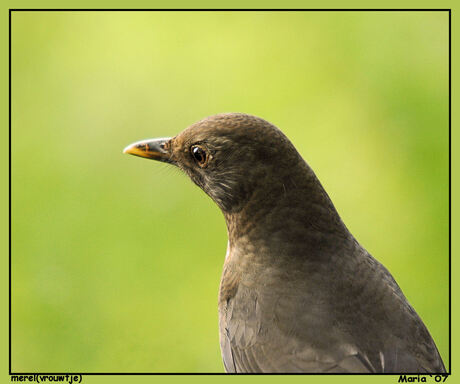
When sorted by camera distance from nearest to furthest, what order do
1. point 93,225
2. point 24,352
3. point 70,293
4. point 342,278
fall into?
point 342,278 → point 24,352 → point 70,293 → point 93,225

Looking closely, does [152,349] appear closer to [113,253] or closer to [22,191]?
[113,253]

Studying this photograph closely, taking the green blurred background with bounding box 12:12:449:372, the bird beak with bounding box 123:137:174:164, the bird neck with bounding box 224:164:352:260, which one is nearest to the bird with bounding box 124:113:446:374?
the bird neck with bounding box 224:164:352:260

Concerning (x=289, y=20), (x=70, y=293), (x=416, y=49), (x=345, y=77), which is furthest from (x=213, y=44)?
(x=70, y=293)

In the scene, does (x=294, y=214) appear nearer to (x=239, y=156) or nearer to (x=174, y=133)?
(x=239, y=156)

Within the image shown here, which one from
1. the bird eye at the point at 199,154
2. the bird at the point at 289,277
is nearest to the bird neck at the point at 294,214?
the bird at the point at 289,277

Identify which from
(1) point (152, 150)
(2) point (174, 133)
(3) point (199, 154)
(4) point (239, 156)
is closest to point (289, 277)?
(4) point (239, 156)

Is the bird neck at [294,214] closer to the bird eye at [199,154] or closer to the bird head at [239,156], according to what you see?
the bird head at [239,156]

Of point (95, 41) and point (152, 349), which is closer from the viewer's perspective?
point (152, 349)

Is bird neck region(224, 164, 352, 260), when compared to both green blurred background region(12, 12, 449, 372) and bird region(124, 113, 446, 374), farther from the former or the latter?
green blurred background region(12, 12, 449, 372)
